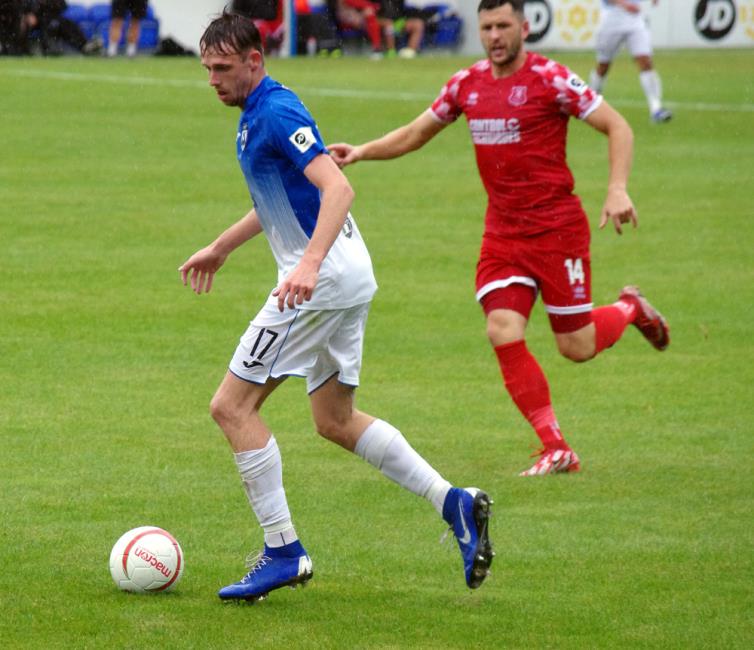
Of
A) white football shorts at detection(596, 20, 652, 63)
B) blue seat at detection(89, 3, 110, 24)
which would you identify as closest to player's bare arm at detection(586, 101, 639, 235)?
white football shorts at detection(596, 20, 652, 63)

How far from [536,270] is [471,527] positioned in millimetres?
2563

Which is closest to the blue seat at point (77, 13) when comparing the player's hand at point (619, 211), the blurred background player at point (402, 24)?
the blurred background player at point (402, 24)

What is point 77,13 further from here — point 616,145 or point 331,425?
point 331,425

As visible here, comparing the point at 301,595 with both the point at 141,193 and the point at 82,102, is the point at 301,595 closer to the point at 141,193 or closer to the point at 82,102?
the point at 141,193

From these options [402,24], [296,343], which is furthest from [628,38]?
[296,343]

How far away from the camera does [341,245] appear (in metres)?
6.14

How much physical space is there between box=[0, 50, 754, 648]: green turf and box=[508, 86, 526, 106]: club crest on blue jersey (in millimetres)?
1862

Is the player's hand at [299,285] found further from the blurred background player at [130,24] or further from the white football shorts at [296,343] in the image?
the blurred background player at [130,24]

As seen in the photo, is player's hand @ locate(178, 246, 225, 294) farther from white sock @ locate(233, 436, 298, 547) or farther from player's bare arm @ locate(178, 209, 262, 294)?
white sock @ locate(233, 436, 298, 547)

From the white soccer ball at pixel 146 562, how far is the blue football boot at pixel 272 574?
208mm

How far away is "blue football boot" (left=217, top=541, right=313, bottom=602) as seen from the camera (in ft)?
19.5

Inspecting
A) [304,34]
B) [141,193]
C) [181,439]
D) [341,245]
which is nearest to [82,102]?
[141,193]

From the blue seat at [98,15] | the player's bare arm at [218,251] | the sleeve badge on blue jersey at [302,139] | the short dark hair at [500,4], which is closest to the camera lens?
the sleeve badge on blue jersey at [302,139]

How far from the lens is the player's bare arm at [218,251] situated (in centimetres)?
651
